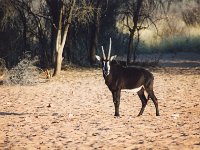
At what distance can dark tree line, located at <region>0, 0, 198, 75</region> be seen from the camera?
2178 centimetres

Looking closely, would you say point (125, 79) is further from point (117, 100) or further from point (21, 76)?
point (21, 76)

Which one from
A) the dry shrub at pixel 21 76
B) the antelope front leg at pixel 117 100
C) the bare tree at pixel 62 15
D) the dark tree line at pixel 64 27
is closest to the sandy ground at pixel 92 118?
the antelope front leg at pixel 117 100

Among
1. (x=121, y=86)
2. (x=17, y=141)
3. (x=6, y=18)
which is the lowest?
(x=17, y=141)

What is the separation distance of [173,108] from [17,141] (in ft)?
17.1

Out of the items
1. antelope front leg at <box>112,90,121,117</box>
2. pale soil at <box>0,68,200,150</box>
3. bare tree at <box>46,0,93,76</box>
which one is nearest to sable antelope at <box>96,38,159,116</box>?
antelope front leg at <box>112,90,121,117</box>

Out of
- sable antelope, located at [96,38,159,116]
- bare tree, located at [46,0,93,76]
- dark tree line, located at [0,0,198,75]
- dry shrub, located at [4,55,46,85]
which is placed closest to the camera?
sable antelope, located at [96,38,159,116]

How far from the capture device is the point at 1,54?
23.7 metres

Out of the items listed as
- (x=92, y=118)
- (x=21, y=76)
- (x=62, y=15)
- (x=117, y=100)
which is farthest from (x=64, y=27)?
(x=92, y=118)

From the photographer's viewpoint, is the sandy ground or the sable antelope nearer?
the sandy ground

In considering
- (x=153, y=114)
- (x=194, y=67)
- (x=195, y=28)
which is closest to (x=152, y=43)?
(x=195, y=28)

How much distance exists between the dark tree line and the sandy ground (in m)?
3.67

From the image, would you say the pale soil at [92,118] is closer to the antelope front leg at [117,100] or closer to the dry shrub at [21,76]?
the antelope front leg at [117,100]

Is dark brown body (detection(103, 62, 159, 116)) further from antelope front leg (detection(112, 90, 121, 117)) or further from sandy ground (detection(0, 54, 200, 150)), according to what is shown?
sandy ground (detection(0, 54, 200, 150))

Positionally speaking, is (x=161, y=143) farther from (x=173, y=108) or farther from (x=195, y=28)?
(x=195, y=28)
